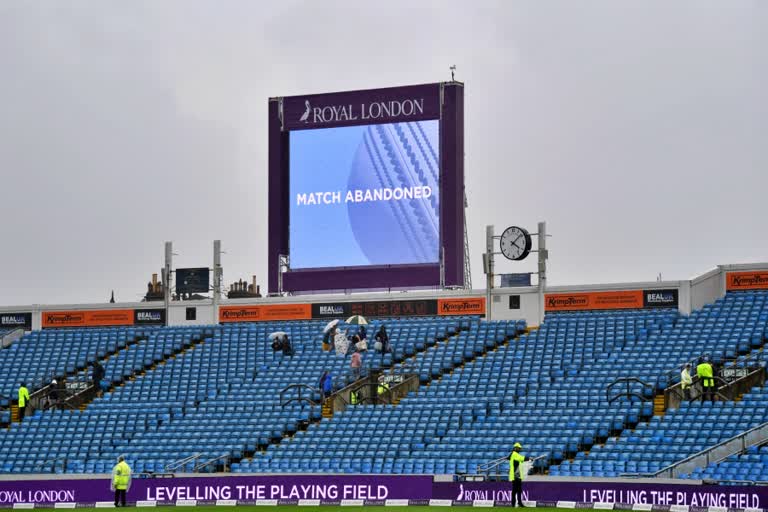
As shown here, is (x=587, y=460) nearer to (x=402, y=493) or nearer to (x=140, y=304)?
(x=402, y=493)

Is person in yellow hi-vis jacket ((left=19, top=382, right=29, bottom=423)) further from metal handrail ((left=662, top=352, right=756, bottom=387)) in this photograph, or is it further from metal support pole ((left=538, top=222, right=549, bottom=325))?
metal handrail ((left=662, top=352, right=756, bottom=387))

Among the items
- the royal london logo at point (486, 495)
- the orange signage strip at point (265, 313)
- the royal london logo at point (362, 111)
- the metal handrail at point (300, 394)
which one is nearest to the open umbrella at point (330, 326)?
the metal handrail at point (300, 394)

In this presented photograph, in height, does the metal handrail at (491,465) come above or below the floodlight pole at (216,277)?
below

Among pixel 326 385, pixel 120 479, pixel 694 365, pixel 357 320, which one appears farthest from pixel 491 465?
pixel 357 320

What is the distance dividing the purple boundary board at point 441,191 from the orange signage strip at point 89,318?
8.37m

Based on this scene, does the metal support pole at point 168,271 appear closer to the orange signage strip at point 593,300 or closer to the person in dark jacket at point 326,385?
the person in dark jacket at point 326,385

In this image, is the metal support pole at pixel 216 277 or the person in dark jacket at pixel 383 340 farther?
the metal support pole at pixel 216 277

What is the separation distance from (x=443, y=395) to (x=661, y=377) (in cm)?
762

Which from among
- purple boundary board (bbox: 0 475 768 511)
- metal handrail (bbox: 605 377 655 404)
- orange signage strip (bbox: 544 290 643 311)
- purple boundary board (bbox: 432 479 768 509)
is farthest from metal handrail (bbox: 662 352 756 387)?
purple boundary board (bbox: 0 475 768 511)

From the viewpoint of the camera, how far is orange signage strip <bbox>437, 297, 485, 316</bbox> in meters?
60.0

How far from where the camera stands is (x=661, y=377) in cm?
4975

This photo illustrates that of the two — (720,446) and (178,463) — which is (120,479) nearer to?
(178,463)

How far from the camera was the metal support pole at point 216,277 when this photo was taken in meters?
64.3

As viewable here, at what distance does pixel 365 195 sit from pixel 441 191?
3182mm
